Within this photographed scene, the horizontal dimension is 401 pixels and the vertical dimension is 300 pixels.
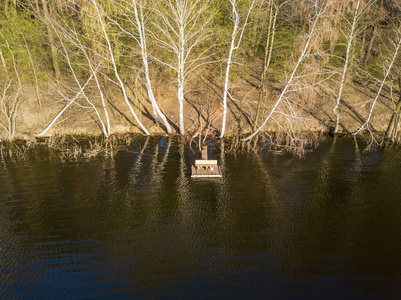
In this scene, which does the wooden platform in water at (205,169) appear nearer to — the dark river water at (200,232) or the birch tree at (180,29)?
the dark river water at (200,232)

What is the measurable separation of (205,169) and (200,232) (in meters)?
4.95

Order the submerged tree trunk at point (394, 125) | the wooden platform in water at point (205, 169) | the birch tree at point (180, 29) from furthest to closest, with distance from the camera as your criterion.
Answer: the submerged tree trunk at point (394, 125), the birch tree at point (180, 29), the wooden platform in water at point (205, 169)

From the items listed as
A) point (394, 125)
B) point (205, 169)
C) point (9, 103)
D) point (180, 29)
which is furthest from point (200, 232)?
point (9, 103)

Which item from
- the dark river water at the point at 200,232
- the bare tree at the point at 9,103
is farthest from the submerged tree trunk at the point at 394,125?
the bare tree at the point at 9,103

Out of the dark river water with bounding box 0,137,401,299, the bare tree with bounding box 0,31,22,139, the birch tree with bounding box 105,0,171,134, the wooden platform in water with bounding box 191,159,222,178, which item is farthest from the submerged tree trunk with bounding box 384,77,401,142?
the bare tree with bounding box 0,31,22,139

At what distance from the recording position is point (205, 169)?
1269 centimetres

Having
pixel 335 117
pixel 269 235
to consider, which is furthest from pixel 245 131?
pixel 269 235

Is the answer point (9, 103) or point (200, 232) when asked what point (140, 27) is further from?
point (200, 232)

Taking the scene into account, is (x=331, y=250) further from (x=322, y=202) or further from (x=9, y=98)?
(x=9, y=98)

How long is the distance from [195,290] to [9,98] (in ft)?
62.7

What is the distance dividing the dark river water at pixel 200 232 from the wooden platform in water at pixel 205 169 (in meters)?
0.40

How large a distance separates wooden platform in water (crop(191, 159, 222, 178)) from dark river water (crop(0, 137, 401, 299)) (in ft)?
1.30

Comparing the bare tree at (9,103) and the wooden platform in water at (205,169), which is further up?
the bare tree at (9,103)

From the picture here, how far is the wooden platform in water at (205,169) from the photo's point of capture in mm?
12156
